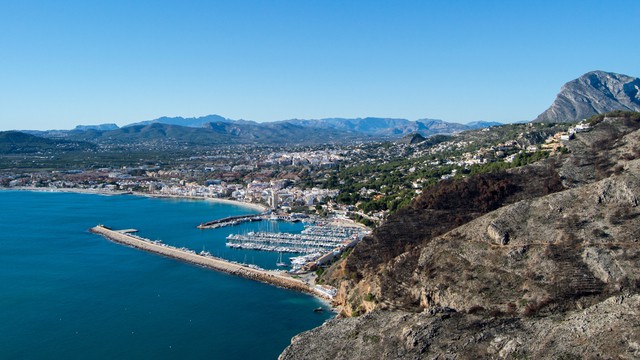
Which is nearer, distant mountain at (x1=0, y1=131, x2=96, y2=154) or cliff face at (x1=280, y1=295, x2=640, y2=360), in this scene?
cliff face at (x1=280, y1=295, x2=640, y2=360)

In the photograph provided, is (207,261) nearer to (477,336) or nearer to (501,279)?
(501,279)

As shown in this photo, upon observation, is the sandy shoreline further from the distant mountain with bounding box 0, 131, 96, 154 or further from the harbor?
the distant mountain with bounding box 0, 131, 96, 154

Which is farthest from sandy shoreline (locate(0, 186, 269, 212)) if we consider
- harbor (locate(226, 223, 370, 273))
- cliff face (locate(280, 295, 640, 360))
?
cliff face (locate(280, 295, 640, 360))

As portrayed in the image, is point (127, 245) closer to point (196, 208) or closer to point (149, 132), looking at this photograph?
point (196, 208)

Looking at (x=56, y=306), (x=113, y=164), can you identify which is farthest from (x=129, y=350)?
(x=113, y=164)

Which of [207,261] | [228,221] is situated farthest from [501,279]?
[228,221]

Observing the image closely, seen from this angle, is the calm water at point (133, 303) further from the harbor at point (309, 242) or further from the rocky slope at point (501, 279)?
the rocky slope at point (501, 279)
